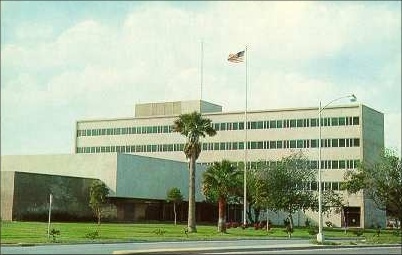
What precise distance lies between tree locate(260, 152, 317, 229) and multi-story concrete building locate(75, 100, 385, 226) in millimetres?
20591

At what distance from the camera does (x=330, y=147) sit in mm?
109250

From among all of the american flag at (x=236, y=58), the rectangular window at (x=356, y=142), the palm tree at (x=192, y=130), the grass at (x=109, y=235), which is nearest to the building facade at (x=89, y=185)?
the grass at (x=109, y=235)

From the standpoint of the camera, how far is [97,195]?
263 ft

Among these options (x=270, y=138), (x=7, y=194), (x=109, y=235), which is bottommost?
(x=109, y=235)

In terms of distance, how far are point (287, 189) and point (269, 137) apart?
114ft

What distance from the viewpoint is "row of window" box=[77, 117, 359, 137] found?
10906 cm

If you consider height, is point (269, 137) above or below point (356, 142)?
above

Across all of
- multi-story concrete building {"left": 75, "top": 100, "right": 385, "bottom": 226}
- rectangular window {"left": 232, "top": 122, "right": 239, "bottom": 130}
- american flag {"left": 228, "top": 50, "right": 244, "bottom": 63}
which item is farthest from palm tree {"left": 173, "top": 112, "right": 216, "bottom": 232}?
rectangular window {"left": 232, "top": 122, "right": 239, "bottom": 130}

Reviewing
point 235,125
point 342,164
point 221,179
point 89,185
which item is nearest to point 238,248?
point 221,179

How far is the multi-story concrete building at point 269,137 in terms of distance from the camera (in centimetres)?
10869

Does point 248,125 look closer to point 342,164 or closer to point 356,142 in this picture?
point 342,164

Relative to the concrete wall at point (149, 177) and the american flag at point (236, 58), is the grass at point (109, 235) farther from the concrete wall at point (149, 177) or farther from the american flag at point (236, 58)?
the concrete wall at point (149, 177)

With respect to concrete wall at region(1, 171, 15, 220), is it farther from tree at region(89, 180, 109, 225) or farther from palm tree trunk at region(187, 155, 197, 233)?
palm tree trunk at region(187, 155, 197, 233)

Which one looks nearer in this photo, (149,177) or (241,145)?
(149,177)
